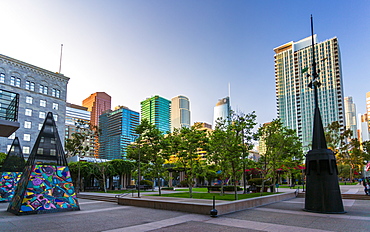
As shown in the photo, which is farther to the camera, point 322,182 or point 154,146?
point 154,146

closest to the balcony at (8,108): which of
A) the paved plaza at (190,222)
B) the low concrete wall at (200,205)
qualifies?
the paved plaza at (190,222)

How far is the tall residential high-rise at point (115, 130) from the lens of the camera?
183500mm

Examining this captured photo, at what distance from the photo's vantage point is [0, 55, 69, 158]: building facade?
178 ft

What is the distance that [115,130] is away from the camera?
187625 millimetres

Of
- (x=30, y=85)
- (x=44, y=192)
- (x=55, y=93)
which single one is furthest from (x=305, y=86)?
(x=44, y=192)

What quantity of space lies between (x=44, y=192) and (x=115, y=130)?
173988 mm

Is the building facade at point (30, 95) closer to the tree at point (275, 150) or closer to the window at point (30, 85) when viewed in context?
the window at point (30, 85)

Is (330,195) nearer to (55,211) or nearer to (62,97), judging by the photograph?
(55,211)

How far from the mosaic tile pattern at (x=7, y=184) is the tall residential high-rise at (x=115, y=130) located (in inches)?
A: 6113

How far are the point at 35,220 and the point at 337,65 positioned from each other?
148894mm

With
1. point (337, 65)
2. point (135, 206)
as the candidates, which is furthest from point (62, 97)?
point (337, 65)

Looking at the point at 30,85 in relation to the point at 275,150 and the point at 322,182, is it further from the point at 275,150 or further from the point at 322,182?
the point at 322,182

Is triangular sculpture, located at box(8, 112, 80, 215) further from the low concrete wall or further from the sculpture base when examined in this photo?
the sculpture base

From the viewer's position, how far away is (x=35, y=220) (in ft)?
48.6
